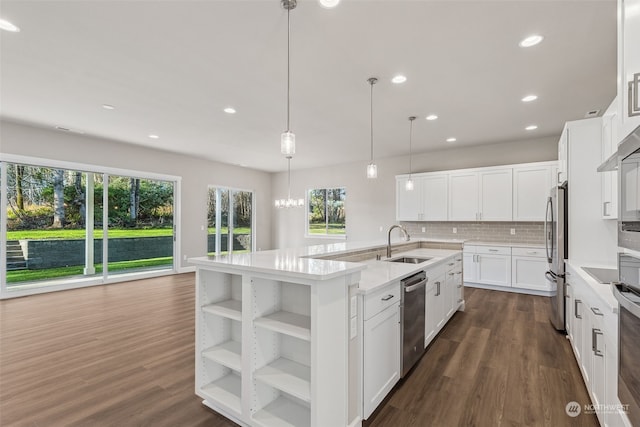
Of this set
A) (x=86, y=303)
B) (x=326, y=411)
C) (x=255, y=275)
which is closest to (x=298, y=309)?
(x=255, y=275)

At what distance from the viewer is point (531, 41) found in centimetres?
253

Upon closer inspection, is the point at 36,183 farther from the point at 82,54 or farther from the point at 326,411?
the point at 326,411

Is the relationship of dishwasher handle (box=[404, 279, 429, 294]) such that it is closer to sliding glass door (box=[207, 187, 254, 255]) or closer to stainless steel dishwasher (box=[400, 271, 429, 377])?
stainless steel dishwasher (box=[400, 271, 429, 377])

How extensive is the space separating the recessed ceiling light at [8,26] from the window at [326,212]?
6.72 meters

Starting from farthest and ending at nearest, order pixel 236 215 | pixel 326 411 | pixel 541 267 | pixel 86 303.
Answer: pixel 236 215 → pixel 541 267 → pixel 86 303 → pixel 326 411

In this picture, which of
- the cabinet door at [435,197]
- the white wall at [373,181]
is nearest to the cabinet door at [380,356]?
the cabinet door at [435,197]

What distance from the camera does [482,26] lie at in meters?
2.34

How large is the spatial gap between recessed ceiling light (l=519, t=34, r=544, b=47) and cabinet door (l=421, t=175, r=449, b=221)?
12.4 feet

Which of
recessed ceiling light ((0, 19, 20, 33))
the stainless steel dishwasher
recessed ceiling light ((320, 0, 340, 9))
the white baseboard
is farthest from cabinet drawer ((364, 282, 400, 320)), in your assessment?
the white baseboard

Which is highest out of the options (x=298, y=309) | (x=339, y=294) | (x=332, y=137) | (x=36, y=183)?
(x=332, y=137)

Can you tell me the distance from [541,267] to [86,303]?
7434mm

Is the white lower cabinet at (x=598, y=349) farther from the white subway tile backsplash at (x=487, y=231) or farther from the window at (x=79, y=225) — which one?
the window at (x=79, y=225)

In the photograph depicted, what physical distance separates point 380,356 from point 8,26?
3.83 m

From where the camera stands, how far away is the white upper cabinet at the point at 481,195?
555 centimetres
